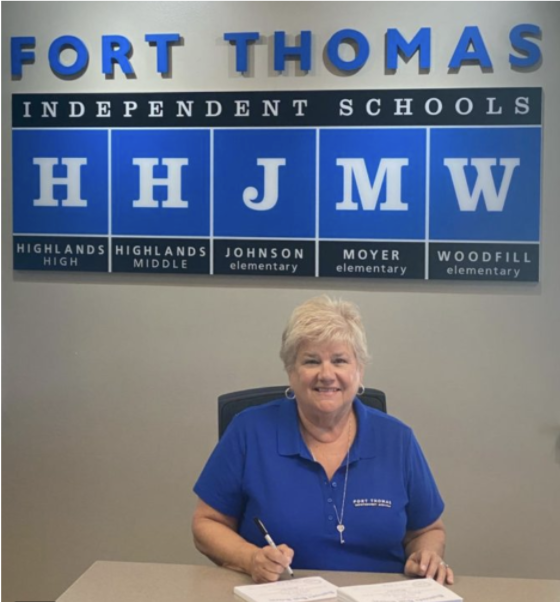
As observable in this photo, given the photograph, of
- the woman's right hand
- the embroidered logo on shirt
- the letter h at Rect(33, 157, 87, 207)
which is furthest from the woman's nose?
the letter h at Rect(33, 157, 87, 207)

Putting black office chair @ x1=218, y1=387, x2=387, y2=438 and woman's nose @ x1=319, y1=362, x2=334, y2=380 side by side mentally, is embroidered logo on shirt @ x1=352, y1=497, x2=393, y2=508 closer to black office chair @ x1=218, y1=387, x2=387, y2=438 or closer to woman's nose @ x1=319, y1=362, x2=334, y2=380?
woman's nose @ x1=319, y1=362, x2=334, y2=380

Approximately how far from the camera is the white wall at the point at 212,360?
3.42 meters

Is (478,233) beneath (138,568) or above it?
above

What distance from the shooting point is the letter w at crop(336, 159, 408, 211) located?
344cm

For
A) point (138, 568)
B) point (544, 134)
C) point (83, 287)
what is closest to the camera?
point (138, 568)

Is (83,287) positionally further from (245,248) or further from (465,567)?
(465,567)

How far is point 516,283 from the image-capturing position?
3418 millimetres

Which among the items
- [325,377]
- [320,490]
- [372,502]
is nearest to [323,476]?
Result: [320,490]

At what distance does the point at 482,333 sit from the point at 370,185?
2.30 ft

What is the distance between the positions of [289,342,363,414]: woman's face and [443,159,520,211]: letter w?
3.96 ft

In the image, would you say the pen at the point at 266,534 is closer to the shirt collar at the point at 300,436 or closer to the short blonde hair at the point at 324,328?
the shirt collar at the point at 300,436

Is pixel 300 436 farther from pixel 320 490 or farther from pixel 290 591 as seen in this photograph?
pixel 290 591

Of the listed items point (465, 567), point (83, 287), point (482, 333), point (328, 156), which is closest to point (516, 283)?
point (482, 333)

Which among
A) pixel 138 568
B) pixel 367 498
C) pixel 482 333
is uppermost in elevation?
pixel 482 333
